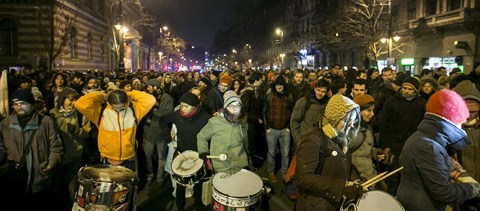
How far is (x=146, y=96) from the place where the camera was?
19.7ft

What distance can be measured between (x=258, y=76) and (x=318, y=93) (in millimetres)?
5106

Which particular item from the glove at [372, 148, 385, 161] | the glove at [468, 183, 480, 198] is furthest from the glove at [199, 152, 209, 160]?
the glove at [468, 183, 480, 198]

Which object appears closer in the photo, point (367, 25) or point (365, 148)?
point (365, 148)

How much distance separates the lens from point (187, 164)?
17.5 feet

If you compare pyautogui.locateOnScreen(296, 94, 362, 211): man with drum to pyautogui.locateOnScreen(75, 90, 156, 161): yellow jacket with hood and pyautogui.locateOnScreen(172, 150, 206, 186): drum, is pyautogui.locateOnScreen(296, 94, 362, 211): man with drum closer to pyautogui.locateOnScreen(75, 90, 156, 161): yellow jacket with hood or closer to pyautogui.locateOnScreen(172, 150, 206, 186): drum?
pyautogui.locateOnScreen(172, 150, 206, 186): drum

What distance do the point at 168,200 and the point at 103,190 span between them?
124 inches

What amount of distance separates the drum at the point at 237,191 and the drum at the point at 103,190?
3.12ft

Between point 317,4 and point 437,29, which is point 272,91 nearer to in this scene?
point 437,29

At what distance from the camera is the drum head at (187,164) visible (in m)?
5.16

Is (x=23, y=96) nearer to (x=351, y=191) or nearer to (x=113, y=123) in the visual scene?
(x=113, y=123)

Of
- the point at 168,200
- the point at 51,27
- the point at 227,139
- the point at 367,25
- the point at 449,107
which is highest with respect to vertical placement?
the point at 367,25

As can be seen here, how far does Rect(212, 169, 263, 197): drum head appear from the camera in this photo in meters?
4.18

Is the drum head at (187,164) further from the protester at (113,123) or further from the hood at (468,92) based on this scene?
the hood at (468,92)

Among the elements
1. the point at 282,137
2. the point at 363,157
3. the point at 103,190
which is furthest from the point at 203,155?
the point at 282,137
